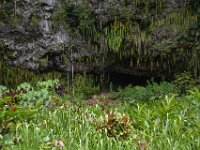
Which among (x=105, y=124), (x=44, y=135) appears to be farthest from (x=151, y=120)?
(x=44, y=135)

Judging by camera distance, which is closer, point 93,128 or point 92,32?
point 93,128

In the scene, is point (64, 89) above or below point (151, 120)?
below

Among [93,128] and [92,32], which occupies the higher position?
[92,32]

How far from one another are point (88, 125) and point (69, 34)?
8943mm

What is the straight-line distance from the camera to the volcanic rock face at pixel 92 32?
14.2m

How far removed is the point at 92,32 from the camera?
1488 centimetres

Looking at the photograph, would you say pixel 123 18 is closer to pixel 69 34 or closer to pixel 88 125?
pixel 69 34

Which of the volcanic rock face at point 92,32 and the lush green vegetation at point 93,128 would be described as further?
the volcanic rock face at point 92,32

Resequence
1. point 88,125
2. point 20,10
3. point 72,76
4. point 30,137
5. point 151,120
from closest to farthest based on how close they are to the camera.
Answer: point 30,137 < point 88,125 < point 151,120 < point 20,10 < point 72,76

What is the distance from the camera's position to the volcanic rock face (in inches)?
560

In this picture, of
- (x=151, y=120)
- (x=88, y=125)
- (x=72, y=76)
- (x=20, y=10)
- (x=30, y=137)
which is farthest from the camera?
(x=72, y=76)

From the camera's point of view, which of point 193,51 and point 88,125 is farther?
point 193,51

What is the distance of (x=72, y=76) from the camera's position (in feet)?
49.9

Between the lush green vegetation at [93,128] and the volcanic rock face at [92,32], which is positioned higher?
the volcanic rock face at [92,32]
